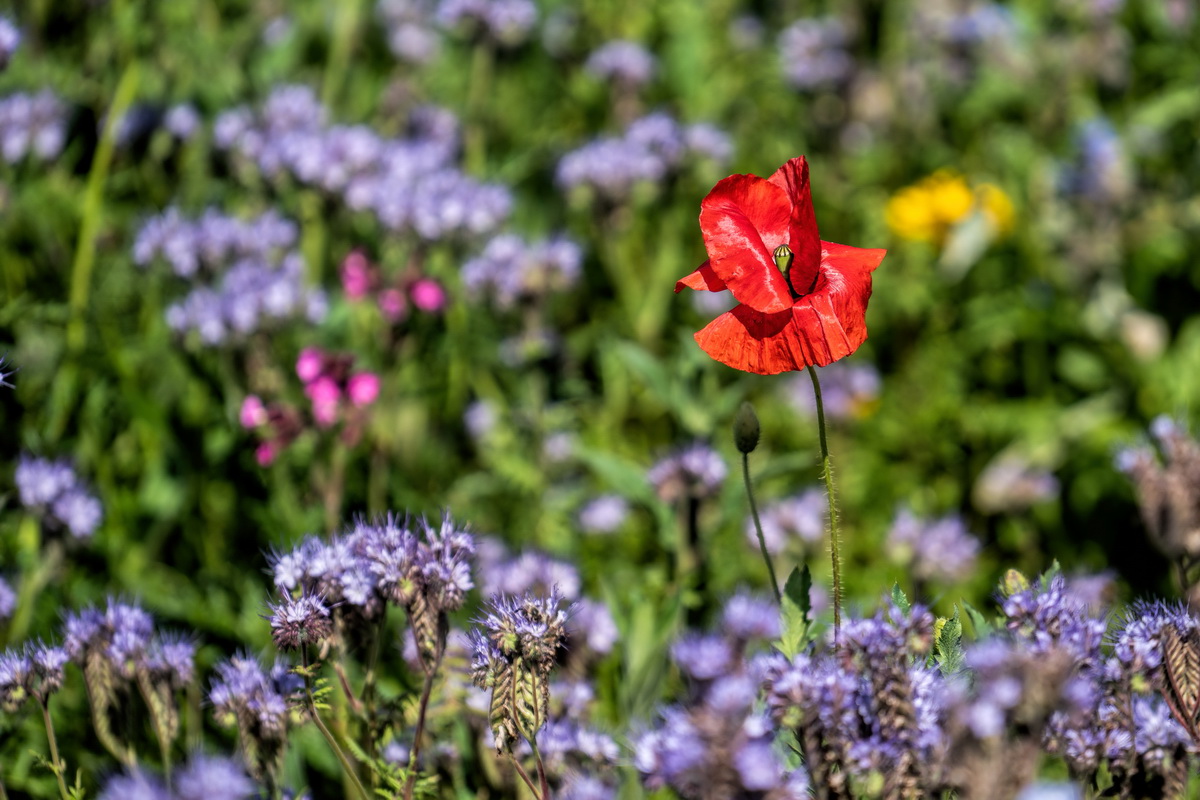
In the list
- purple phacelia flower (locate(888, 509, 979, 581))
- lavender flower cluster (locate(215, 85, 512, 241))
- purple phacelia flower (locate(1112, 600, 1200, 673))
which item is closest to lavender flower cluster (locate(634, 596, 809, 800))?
purple phacelia flower (locate(1112, 600, 1200, 673))

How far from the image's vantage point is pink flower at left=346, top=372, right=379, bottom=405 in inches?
100

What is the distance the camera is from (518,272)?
2.94 metres

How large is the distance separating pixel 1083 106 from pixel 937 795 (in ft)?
12.3

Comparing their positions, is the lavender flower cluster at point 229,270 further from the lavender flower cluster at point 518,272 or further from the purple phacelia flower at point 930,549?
the purple phacelia flower at point 930,549

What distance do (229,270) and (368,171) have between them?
510 mm

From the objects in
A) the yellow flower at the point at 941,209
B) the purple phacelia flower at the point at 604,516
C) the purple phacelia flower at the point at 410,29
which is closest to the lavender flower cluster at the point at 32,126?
the purple phacelia flower at the point at 410,29

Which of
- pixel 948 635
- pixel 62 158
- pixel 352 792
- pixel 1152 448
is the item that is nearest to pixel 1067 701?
pixel 948 635

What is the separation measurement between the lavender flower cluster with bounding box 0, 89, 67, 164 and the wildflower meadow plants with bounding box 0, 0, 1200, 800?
0.01 meters

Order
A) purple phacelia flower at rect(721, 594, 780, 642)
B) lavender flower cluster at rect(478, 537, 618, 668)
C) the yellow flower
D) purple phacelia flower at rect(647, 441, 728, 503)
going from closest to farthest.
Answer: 1. purple phacelia flower at rect(721, 594, 780, 642)
2. lavender flower cluster at rect(478, 537, 618, 668)
3. purple phacelia flower at rect(647, 441, 728, 503)
4. the yellow flower

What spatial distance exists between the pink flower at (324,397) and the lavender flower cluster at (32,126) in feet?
3.43

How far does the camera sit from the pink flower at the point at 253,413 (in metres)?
2.47

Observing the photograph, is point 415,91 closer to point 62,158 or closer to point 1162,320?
point 62,158

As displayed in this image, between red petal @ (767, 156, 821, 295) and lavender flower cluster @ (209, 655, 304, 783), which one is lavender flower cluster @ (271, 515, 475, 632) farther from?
red petal @ (767, 156, 821, 295)

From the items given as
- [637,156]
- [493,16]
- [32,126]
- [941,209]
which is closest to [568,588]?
[637,156]
